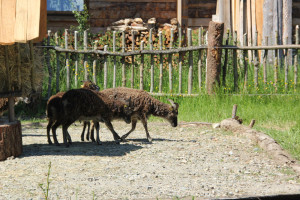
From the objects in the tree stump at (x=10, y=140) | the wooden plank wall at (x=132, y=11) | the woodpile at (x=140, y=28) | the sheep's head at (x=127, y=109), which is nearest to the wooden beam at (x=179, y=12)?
the woodpile at (x=140, y=28)

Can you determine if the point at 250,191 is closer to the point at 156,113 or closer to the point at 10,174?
the point at 10,174

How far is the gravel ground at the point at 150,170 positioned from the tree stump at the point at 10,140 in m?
0.14

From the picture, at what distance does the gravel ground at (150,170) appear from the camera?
5438mm

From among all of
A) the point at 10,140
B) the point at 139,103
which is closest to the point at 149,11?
the point at 139,103

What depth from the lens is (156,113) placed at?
9070 millimetres

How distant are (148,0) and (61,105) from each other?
30.3 feet

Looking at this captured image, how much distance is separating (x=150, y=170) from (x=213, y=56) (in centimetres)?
555

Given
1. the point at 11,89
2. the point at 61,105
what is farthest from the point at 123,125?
the point at 11,89

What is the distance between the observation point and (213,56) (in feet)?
37.6

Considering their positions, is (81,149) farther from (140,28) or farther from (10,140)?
(140,28)

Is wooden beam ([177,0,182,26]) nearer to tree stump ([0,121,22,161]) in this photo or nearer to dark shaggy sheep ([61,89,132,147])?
dark shaggy sheep ([61,89,132,147])

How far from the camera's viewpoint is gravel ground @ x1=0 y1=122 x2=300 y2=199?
544 cm

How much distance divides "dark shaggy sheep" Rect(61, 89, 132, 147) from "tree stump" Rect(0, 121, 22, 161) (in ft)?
3.06

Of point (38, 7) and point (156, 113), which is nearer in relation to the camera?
point (38, 7)
